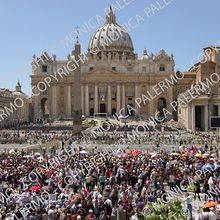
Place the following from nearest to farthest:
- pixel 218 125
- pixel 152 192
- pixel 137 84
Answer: pixel 152 192 → pixel 218 125 → pixel 137 84

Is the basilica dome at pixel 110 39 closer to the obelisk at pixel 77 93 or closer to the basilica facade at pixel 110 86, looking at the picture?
the basilica facade at pixel 110 86

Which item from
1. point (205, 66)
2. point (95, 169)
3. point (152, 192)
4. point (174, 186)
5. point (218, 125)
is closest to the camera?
point (152, 192)

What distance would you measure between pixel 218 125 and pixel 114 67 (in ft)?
193

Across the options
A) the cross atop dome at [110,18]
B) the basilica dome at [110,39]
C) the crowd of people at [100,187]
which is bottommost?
the crowd of people at [100,187]

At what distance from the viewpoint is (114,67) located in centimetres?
10544

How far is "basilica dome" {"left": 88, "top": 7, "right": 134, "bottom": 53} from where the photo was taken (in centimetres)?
12450

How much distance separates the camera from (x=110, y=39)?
413ft

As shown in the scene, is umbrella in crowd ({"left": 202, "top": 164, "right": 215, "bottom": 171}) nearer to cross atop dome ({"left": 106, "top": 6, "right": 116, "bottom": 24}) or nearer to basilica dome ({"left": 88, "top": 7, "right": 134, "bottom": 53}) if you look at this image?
basilica dome ({"left": 88, "top": 7, "right": 134, "bottom": 53})

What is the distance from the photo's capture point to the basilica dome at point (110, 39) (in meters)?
124

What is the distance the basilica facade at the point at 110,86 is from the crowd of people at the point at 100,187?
77996mm

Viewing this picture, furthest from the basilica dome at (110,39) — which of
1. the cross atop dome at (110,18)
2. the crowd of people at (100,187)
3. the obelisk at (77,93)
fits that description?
the crowd of people at (100,187)

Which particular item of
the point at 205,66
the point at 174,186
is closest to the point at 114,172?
the point at 174,186

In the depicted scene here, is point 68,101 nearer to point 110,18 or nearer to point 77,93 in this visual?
point 110,18

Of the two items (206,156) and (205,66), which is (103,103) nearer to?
(205,66)
